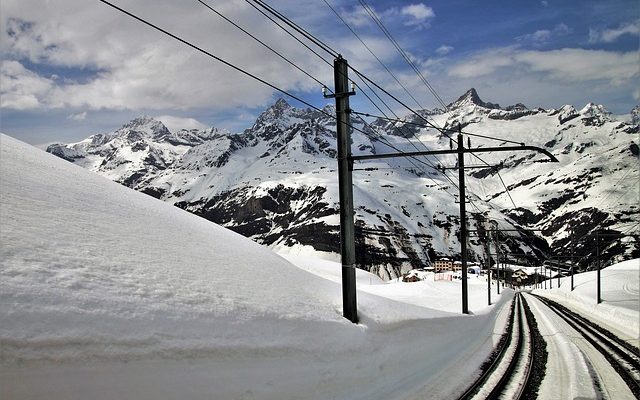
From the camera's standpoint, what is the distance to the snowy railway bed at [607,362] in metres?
15.6

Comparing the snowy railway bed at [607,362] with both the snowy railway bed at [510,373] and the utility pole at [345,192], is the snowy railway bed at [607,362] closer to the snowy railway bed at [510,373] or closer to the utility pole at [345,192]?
the snowy railway bed at [510,373]

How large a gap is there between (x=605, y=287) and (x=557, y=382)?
256 feet

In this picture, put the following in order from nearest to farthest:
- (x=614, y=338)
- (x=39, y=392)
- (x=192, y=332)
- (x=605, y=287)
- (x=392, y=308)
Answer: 1. (x=39, y=392)
2. (x=192, y=332)
3. (x=392, y=308)
4. (x=614, y=338)
5. (x=605, y=287)

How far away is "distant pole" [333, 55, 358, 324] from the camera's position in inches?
564

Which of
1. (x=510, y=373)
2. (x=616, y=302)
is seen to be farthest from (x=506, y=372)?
(x=616, y=302)

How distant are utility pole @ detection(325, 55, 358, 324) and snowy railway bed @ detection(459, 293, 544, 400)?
4313 mm

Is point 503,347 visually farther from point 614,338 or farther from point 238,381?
point 238,381

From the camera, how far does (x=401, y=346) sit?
→ 615 inches

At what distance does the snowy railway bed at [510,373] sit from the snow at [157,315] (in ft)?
2.56

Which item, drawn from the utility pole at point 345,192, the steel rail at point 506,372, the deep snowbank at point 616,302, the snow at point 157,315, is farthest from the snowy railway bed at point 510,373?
the deep snowbank at point 616,302

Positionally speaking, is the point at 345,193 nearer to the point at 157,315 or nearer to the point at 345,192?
the point at 345,192

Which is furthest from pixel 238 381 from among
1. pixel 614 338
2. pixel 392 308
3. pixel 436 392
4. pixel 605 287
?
pixel 605 287

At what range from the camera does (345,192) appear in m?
14.6

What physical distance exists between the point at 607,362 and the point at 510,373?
6709mm
